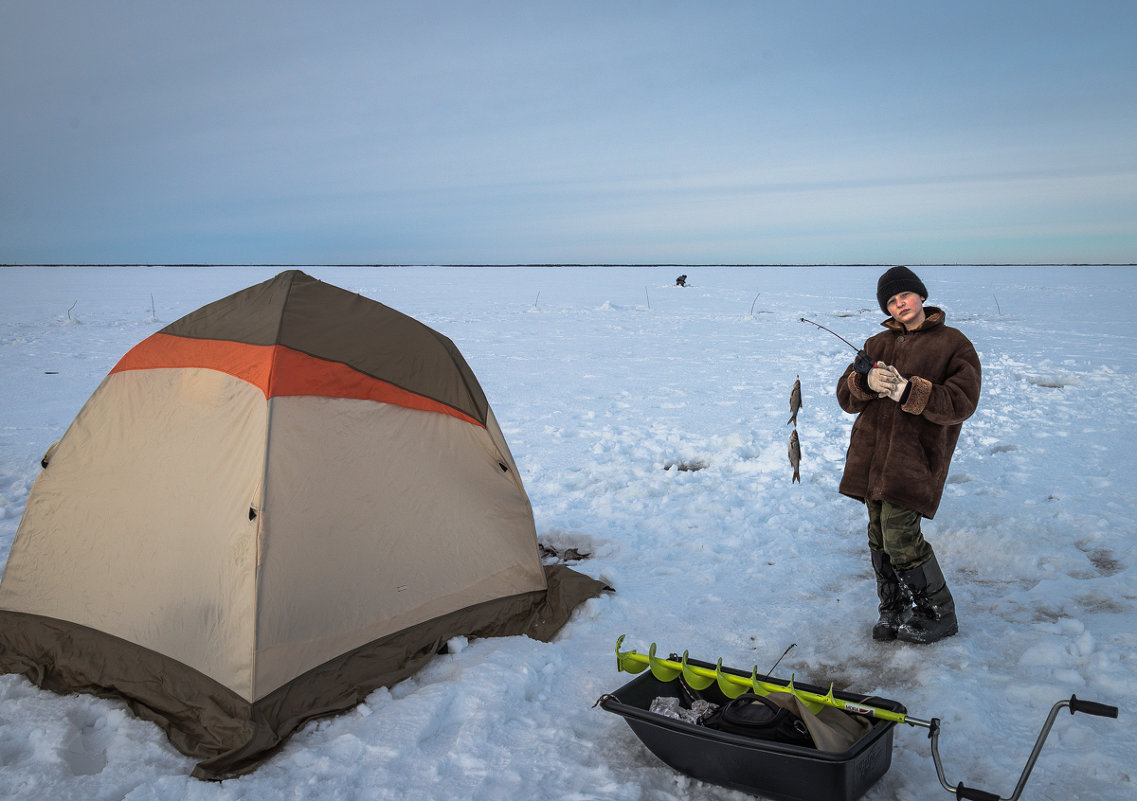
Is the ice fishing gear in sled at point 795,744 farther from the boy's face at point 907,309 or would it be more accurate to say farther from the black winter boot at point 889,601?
the boy's face at point 907,309

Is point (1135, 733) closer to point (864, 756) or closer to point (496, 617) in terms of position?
point (864, 756)

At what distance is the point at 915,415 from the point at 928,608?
952mm

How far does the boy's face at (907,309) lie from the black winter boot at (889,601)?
1.13m

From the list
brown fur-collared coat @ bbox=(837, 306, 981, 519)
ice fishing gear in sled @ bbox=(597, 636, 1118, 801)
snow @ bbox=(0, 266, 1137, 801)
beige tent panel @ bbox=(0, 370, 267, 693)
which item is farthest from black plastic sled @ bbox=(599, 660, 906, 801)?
beige tent panel @ bbox=(0, 370, 267, 693)

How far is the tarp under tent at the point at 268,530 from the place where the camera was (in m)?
3.24

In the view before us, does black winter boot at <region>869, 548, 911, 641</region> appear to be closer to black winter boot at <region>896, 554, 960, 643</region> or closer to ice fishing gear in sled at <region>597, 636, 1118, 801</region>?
black winter boot at <region>896, 554, 960, 643</region>

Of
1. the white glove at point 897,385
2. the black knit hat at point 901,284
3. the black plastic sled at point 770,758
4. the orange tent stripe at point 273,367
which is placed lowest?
the black plastic sled at point 770,758

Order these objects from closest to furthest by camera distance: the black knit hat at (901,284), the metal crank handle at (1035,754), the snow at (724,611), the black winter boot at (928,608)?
the metal crank handle at (1035,754), the snow at (724,611), the black knit hat at (901,284), the black winter boot at (928,608)

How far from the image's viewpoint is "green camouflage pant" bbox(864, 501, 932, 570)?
138 inches

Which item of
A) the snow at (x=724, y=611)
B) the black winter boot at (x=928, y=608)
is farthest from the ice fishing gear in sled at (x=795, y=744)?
the black winter boot at (x=928, y=608)

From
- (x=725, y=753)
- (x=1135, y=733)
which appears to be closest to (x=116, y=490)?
(x=725, y=753)

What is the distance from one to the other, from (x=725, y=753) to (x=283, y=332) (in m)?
2.65

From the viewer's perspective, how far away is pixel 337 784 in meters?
2.73

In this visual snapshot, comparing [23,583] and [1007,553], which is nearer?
[23,583]
